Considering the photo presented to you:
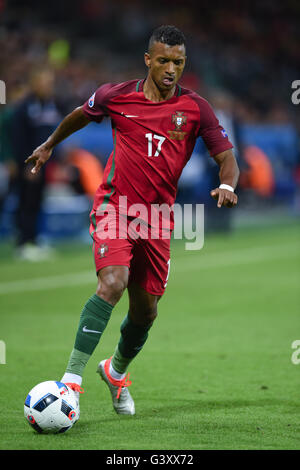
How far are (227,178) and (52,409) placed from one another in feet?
5.21

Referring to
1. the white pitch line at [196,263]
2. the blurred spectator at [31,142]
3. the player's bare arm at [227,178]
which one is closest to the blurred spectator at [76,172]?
Result: the blurred spectator at [31,142]

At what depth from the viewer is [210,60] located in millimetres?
25531

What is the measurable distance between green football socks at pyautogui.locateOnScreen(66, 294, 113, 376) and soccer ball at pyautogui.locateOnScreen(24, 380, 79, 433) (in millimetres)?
152

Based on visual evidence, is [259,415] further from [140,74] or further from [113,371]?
[140,74]

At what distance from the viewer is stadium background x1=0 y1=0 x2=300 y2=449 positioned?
562cm

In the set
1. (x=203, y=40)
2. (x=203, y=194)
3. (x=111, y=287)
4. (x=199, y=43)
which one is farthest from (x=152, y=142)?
(x=203, y=40)

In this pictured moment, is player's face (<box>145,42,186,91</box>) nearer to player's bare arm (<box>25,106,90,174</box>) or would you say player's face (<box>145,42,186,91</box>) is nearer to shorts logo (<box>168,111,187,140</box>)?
shorts logo (<box>168,111,187,140</box>)

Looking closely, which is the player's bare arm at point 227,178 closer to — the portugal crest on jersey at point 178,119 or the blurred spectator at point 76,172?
the portugal crest on jersey at point 178,119

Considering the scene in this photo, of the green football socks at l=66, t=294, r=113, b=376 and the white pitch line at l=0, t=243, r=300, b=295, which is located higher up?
the green football socks at l=66, t=294, r=113, b=376

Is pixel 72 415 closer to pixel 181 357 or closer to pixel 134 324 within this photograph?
pixel 134 324

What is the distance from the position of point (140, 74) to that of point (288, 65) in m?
6.36

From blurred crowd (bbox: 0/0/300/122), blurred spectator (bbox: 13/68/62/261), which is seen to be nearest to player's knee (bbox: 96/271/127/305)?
blurred spectator (bbox: 13/68/62/261)

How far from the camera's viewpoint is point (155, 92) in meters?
4.79

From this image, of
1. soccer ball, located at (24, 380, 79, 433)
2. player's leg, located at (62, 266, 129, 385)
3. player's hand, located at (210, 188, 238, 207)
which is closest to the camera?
soccer ball, located at (24, 380, 79, 433)
